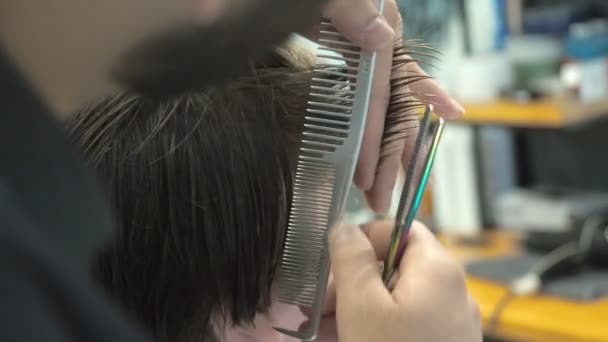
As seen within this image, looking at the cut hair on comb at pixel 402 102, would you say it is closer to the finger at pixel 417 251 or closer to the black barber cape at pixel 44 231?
the finger at pixel 417 251

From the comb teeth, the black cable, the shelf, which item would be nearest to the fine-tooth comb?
the comb teeth

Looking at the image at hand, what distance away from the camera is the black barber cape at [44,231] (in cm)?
26

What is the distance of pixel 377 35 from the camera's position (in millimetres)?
605

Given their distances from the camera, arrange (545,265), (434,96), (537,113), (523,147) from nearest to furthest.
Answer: (434,96), (545,265), (537,113), (523,147)

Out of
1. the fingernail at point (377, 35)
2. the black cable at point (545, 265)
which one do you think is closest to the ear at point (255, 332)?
the fingernail at point (377, 35)

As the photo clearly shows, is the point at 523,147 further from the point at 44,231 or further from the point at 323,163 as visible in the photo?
the point at 44,231

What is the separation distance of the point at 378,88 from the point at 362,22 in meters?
0.07

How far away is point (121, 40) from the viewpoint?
1.07 feet

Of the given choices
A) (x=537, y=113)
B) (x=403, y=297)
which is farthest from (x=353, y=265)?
(x=537, y=113)

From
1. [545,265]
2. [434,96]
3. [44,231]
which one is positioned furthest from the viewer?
[545,265]

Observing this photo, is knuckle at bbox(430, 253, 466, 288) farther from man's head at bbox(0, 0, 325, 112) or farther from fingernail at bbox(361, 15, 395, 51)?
man's head at bbox(0, 0, 325, 112)

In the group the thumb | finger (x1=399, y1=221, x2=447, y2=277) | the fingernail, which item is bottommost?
finger (x1=399, y1=221, x2=447, y2=277)

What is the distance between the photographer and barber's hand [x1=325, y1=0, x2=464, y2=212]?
604 mm

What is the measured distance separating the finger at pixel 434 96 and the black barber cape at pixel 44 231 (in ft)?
1.43
